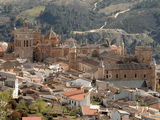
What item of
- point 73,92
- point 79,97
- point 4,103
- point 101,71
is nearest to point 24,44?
point 101,71

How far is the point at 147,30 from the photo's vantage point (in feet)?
589

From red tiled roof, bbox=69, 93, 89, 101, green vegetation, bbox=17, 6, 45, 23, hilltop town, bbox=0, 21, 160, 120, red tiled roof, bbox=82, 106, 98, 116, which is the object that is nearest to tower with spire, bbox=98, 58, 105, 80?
hilltop town, bbox=0, 21, 160, 120

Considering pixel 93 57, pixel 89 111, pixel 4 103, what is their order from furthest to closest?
1. pixel 93 57
2. pixel 89 111
3. pixel 4 103

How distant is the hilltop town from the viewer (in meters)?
47.3

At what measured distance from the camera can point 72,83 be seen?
61.8 meters

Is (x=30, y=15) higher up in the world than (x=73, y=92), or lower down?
higher up

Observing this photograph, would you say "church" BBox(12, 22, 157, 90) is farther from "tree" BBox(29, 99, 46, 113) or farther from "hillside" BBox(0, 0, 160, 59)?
"hillside" BBox(0, 0, 160, 59)

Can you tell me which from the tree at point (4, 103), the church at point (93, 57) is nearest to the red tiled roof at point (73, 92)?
the tree at point (4, 103)

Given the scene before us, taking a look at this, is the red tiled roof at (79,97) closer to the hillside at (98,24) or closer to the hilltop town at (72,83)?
the hilltop town at (72,83)

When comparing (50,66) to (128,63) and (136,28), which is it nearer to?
(128,63)

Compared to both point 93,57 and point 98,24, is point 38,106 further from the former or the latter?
point 98,24

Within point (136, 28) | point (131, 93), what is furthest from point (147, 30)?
point (131, 93)

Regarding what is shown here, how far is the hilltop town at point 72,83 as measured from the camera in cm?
4734

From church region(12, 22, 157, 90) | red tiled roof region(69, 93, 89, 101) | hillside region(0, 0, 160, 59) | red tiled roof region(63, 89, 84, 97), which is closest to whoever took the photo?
red tiled roof region(69, 93, 89, 101)
